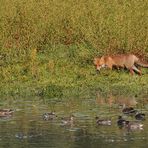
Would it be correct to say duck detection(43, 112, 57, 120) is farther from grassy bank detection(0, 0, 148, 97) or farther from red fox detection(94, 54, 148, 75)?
red fox detection(94, 54, 148, 75)

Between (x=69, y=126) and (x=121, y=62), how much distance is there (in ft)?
21.0

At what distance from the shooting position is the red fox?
1909cm

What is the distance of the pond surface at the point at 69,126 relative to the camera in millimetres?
11844

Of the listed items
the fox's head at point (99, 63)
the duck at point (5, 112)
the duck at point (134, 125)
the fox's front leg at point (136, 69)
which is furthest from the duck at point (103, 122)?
the fox's head at point (99, 63)

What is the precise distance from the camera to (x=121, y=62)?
63.2 feet

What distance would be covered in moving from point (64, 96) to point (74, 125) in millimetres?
3068

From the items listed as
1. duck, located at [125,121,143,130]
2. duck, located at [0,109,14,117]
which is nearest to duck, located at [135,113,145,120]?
duck, located at [125,121,143,130]

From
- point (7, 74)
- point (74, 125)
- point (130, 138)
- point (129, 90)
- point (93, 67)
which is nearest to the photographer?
point (130, 138)

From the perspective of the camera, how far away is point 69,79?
1780 cm

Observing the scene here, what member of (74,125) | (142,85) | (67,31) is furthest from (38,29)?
(74,125)

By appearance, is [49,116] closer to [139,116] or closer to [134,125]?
[139,116]

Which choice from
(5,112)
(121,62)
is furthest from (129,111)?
(121,62)

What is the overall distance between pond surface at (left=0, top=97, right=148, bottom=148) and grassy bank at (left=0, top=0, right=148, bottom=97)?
3.29 ft

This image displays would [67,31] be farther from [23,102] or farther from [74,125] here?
[74,125]
